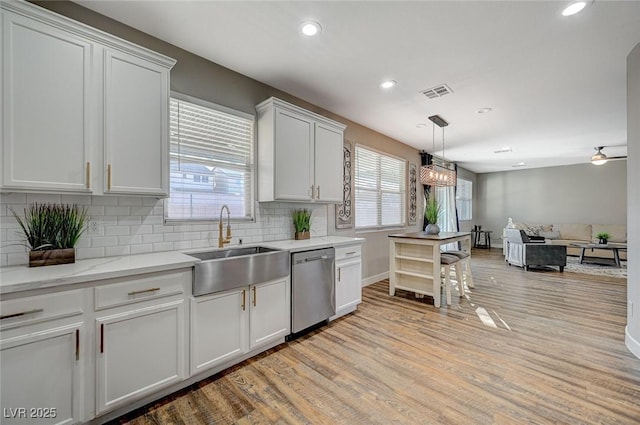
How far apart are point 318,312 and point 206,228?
1.41m

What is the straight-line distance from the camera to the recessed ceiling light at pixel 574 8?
1929 millimetres

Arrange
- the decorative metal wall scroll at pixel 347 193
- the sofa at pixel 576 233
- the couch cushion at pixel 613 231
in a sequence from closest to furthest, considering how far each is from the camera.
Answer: the decorative metal wall scroll at pixel 347 193, the sofa at pixel 576 233, the couch cushion at pixel 613 231

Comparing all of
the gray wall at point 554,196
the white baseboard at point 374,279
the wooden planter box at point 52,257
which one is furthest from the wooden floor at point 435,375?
the gray wall at point 554,196

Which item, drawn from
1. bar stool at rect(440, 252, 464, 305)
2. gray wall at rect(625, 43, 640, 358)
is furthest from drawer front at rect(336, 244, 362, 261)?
gray wall at rect(625, 43, 640, 358)

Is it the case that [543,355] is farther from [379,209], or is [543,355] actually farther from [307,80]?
[307,80]

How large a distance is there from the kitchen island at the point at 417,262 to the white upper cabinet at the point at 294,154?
1.35 meters

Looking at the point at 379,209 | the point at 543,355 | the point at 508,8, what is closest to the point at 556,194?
the point at 379,209

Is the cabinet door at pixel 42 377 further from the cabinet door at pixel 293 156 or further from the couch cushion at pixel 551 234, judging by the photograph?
the couch cushion at pixel 551 234

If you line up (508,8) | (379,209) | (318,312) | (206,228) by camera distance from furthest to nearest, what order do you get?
(379,209)
(318,312)
(206,228)
(508,8)

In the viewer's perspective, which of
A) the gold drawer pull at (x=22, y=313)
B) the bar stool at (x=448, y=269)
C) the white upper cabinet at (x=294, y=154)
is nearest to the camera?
the gold drawer pull at (x=22, y=313)

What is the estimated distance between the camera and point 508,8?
1986 millimetres

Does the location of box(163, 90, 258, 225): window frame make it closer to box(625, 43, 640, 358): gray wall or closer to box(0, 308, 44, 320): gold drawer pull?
box(0, 308, 44, 320): gold drawer pull

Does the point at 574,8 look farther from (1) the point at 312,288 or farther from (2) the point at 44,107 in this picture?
(2) the point at 44,107

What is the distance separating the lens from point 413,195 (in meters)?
6.04
